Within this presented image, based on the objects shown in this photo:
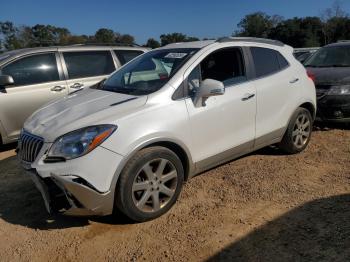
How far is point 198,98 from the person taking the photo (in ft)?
12.9

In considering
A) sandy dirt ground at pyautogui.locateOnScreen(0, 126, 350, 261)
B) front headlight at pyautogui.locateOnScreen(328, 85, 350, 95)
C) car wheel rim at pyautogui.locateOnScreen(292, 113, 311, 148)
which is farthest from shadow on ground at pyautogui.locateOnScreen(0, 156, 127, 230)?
front headlight at pyautogui.locateOnScreen(328, 85, 350, 95)

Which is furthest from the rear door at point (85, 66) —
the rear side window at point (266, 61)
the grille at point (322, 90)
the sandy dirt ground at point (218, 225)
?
the grille at point (322, 90)

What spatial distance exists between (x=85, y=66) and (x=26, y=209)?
357 cm

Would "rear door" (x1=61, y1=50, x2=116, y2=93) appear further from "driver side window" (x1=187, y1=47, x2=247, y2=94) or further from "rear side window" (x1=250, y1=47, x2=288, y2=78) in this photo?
"rear side window" (x1=250, y1=47, x2=288, y2=78)

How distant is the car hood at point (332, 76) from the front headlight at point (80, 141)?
4.66 meters

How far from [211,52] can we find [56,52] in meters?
3.53

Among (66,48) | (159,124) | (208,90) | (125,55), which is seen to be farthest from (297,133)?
(66,48)

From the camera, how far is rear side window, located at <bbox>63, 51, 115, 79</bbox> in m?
6.90

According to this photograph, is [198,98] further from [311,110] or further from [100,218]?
[311,110]

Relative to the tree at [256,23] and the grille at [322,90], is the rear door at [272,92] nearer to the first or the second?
the grille at [322,90]

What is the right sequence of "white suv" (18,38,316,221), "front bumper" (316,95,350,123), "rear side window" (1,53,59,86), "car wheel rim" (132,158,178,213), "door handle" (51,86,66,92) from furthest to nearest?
"door handle" (51,86,66,92), "front bumper" (316,95,350,123), "rear side window" (1,53,59,86), "car wheel rim" (132,158,178,213), "white suv" (18,38,316,221)

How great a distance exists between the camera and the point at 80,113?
12.2 feet

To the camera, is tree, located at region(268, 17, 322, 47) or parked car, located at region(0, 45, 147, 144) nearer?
parked car, located at region(0, 45, 147, 144)

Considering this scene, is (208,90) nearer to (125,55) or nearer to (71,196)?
(71,196)
